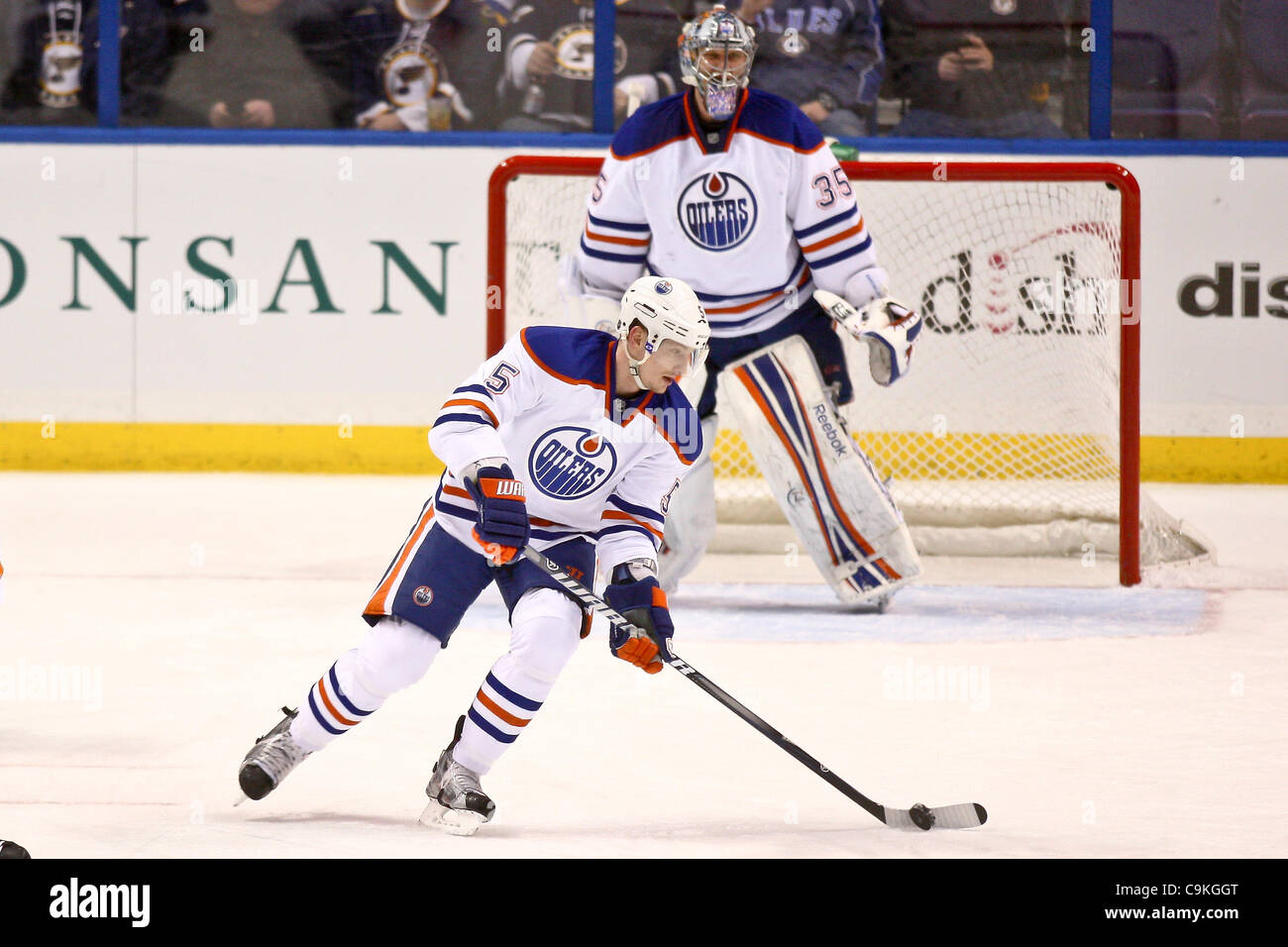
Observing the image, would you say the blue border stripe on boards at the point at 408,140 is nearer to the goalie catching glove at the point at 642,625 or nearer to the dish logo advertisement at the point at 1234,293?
the dish logo advertisement at the point at 1234,293

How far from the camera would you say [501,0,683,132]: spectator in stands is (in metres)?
6.86

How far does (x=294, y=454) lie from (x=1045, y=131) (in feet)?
10.2

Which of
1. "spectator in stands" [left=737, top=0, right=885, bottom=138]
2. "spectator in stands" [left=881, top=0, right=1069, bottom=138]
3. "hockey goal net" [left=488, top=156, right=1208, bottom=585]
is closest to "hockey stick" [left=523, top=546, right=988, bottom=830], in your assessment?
"hockey goal net" [left=488, top=156, right=1208, bottom=585]

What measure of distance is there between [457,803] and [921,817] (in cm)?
66

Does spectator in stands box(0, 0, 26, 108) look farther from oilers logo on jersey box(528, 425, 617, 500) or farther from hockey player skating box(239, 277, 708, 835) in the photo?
oilers logo on jersey box(528, 425, 617, 500)

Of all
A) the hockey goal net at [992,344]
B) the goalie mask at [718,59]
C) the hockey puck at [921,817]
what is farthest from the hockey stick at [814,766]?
the hockey goal net at [992,344]

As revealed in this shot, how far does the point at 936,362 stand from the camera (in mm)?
6422

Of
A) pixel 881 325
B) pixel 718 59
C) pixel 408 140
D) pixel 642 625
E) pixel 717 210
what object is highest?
pixel 408 140

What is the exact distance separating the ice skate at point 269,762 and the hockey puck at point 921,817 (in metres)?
0.90

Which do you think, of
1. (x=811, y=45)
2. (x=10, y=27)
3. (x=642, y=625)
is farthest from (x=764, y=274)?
(x=10, y=27)

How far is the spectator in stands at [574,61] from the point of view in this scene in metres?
6.86

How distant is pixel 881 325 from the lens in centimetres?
434

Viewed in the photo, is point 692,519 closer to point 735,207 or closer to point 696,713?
point 735,207
